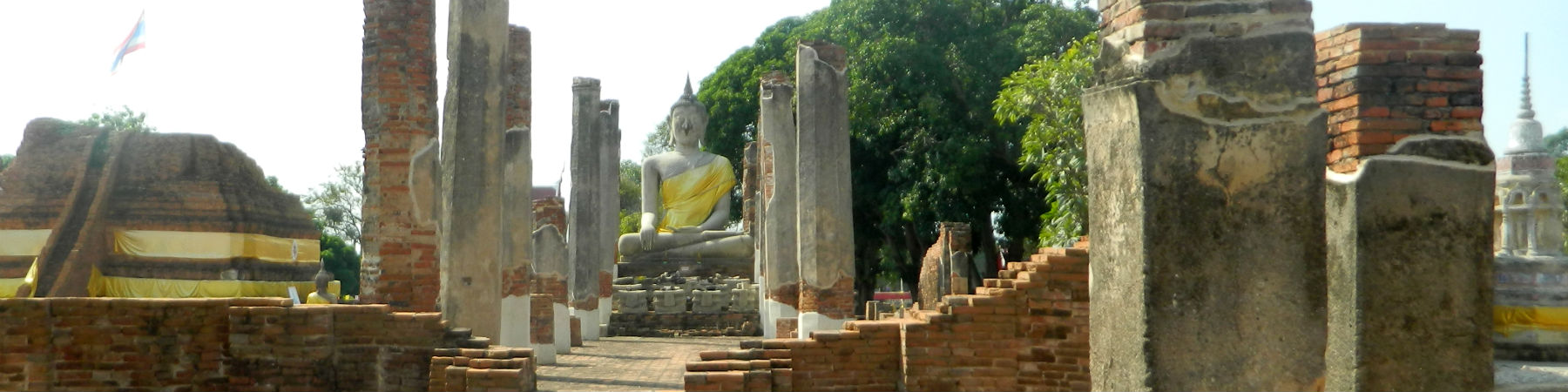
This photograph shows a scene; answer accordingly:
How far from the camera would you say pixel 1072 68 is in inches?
589

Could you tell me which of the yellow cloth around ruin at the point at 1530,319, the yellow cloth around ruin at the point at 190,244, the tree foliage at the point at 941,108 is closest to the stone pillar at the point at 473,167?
the yellow cloth around ruin at the point at 1530,319

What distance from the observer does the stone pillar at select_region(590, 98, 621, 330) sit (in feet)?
71.2

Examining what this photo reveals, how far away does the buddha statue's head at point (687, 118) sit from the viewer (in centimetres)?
2698

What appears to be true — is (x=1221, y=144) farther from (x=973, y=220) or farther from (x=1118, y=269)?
(x=973, y=220)

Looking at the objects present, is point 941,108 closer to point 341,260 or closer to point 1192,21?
point 1192,21

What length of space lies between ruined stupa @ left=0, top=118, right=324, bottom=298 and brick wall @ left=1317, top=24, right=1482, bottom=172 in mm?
17510

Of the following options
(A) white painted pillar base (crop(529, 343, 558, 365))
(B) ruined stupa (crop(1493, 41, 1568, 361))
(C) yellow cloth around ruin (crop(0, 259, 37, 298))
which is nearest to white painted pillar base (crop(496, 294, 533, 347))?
(A) white painted pillar base (crop(529, 343, 558, 365))

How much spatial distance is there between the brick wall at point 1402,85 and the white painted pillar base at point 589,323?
14733mm

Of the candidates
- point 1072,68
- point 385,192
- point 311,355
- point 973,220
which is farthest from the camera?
point 973,220

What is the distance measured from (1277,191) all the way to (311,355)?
5.87 metres

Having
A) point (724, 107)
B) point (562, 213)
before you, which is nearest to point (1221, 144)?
point (562, 213)

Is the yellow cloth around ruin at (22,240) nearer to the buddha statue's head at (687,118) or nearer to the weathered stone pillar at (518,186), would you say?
the weathered stone pillar at (518,186)

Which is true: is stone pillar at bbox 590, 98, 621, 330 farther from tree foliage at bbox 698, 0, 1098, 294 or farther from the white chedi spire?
the white chedi spire

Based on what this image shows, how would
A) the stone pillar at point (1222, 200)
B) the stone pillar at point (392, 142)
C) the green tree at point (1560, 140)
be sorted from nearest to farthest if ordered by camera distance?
the stone pillar at point (1222, 200) < the stone pillar at point (392, 142) < the green tree at point (1560, 140)
